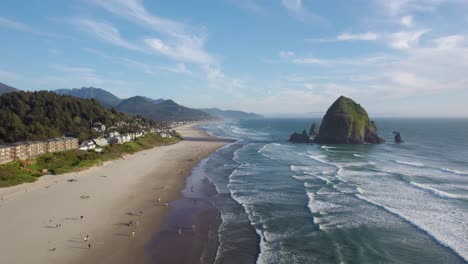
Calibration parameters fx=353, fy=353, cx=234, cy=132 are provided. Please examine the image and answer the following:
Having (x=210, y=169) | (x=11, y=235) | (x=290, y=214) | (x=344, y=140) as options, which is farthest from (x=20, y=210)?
(x=344, y=140)

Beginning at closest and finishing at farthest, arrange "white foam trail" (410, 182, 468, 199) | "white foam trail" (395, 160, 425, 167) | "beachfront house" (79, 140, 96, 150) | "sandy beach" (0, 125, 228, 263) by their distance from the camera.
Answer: "sandy beach" (0, 125, 228, 263) < "white foam trail" (410, 182, 468, 199) < "white foam trail" (395, 160, 425, 167) < "beachfront house" (79, 140, 96, 150)

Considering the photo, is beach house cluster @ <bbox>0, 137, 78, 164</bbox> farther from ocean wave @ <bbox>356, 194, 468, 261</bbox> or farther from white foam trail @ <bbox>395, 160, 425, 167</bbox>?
white foam trail @ <bbox>395, 160, 425, 167</bbox>

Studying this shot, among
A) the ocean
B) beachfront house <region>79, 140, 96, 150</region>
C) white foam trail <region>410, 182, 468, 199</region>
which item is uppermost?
beachfront house <region>79, 140, 96, 150</region>

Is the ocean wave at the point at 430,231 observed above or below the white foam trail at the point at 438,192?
below

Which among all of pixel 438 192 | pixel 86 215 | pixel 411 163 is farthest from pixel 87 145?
pixel 411 163

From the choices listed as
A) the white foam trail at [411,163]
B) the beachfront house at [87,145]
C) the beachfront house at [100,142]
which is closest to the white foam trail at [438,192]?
the white foam trail at [411,163]

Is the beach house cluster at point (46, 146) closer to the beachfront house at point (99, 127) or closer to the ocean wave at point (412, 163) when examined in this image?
the beachfront house at point (99, 127)

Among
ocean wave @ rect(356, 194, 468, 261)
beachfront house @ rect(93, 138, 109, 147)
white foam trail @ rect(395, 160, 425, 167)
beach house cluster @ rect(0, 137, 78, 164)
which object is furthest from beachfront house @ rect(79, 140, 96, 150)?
white foam trail @ rect(395, 160, 425, 167)
